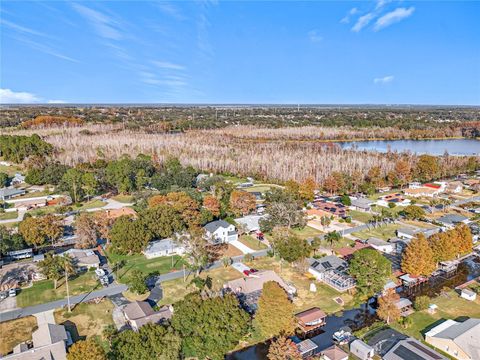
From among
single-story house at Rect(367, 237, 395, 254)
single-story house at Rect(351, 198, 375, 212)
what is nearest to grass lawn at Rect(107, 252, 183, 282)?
single-story house at Rect(367, 237, 395, 254)

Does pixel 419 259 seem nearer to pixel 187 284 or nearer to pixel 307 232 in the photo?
pixel 307 232

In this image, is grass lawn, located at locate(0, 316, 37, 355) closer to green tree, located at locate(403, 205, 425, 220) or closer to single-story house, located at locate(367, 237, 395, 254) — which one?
single-story house, located at locate(367, 237, 395, 254)

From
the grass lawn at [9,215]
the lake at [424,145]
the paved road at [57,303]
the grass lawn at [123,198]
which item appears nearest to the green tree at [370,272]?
the paved road at [57,303]

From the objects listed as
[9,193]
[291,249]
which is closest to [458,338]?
[291,249]

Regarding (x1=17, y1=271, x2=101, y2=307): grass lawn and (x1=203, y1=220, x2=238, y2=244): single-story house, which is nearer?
(x1=17, y1=271, x2=101, y2=307): grass lawn

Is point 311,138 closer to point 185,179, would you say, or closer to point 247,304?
point 185,179

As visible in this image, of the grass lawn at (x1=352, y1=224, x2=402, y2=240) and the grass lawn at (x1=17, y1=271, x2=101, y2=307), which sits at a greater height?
the grass lawn at (x1=352, y1=224, x2=402, y2=240)

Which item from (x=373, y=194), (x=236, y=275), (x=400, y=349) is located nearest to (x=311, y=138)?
(x=373, y=194)
